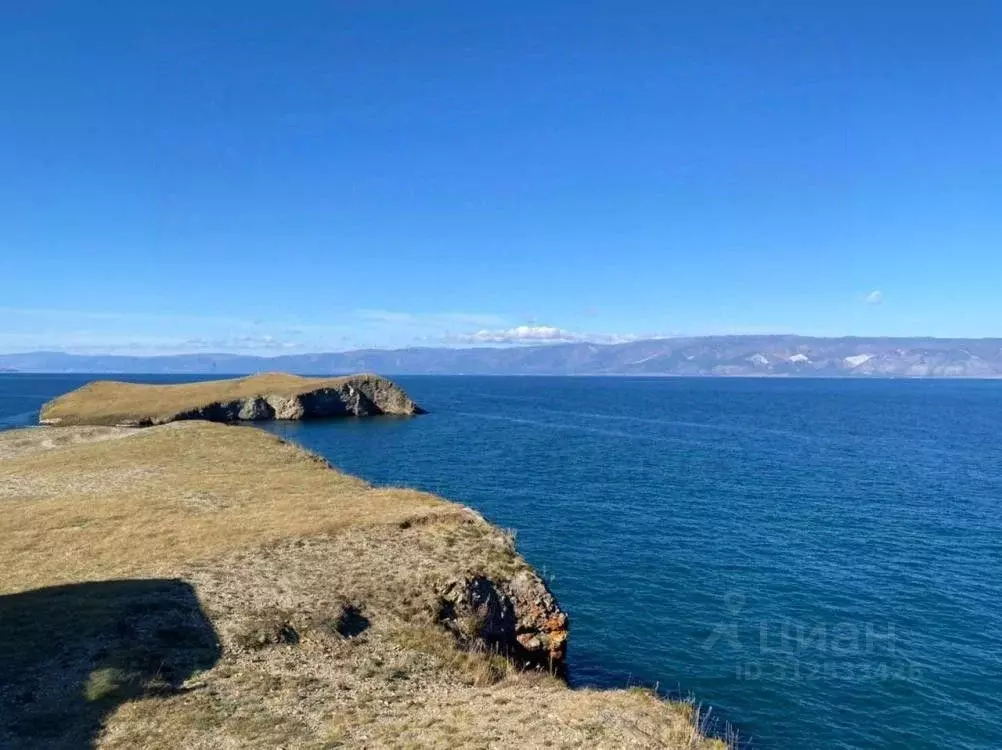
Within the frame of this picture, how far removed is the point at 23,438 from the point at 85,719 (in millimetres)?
83673

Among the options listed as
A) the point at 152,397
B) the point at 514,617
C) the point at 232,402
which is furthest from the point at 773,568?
the point at 152,397

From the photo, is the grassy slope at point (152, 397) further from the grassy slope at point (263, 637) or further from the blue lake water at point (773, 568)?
the grassy slope at point (263, 637)

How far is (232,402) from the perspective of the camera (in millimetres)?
140625

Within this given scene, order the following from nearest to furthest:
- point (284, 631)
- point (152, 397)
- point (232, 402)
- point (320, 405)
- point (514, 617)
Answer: point (284, 631) → point (514, 617) → point (232, 402) → point (152, 397) → point (320, 405)

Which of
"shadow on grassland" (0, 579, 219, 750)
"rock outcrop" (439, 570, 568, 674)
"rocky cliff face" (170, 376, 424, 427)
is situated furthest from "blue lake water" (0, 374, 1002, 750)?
"rocky cliff face" (170, 376, 424, 427)

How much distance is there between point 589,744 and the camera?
18.4 m

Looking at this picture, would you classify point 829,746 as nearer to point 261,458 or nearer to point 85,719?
point 85,719

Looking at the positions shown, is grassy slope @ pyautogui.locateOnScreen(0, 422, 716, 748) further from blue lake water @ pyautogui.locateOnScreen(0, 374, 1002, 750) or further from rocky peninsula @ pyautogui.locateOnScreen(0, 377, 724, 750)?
blue lake water @ pyautogui.locateOnScreen(0, 374, 1002, 750)

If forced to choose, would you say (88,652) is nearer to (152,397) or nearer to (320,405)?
(320,405)

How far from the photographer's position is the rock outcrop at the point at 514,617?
93.9 feet

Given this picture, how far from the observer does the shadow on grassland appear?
1844cm

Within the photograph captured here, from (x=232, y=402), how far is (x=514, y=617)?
125305 millimetres

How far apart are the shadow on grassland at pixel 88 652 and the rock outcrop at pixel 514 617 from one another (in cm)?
1027

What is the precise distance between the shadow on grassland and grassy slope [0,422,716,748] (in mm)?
64
